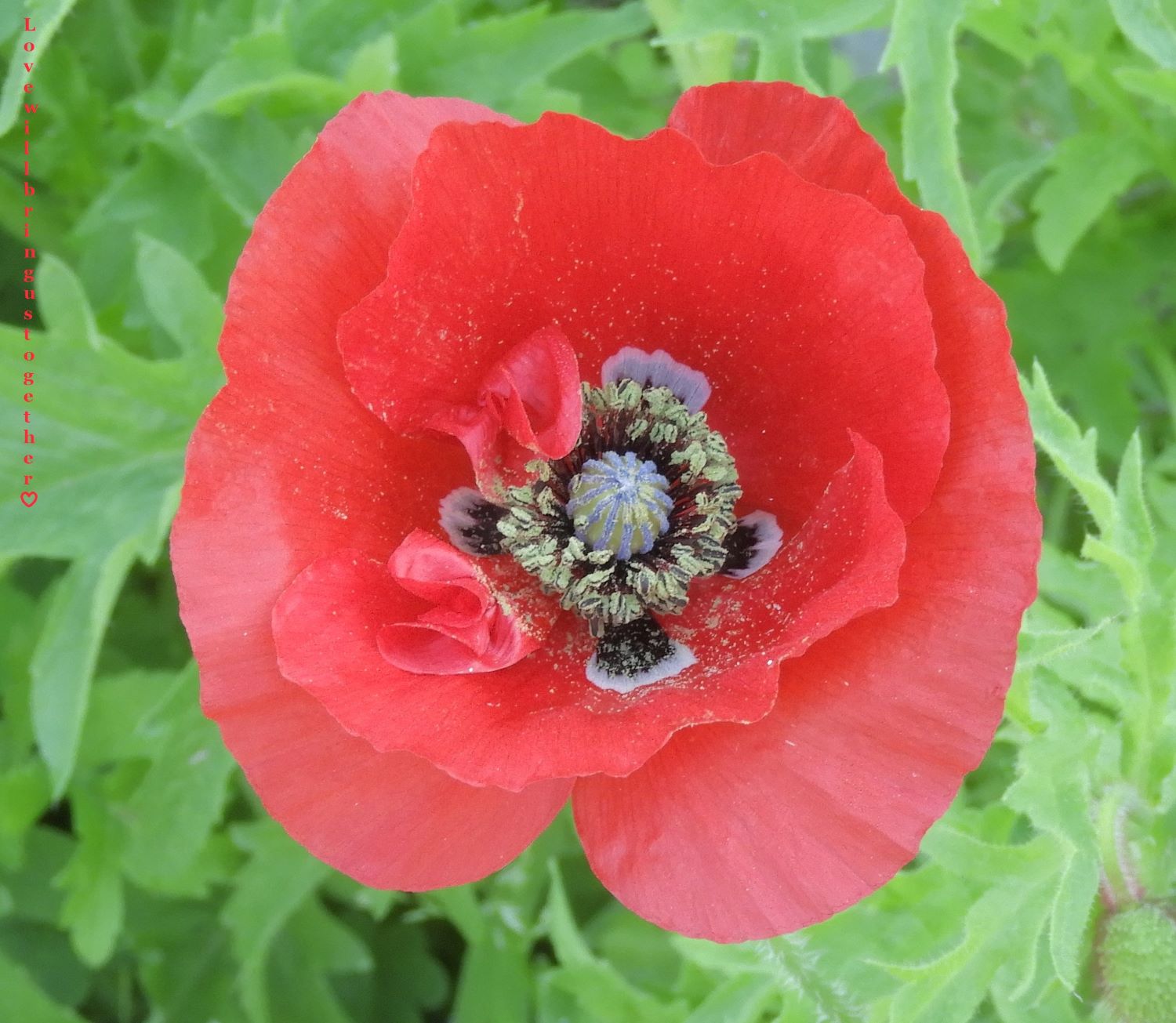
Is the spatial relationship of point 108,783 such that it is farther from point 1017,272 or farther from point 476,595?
point 1017,272

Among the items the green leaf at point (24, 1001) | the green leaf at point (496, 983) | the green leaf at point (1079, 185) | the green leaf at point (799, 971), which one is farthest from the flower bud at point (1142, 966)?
the green leaf at point (24, 1001)

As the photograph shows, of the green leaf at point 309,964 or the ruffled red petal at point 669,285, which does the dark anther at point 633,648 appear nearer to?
the ruffled red petal at point 669,285

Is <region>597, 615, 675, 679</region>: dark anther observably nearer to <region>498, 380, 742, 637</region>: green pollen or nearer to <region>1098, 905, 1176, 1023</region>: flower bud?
<region>498, 380, 742, 637</region>: green pollen

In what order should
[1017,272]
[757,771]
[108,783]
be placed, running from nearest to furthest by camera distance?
[757,771] < [108,783] < [1017,272]

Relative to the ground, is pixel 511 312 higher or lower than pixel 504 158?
lower

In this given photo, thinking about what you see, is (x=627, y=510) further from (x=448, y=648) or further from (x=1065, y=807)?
(x=1065, y=807)

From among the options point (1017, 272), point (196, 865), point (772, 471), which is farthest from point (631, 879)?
point (1017, 272)
